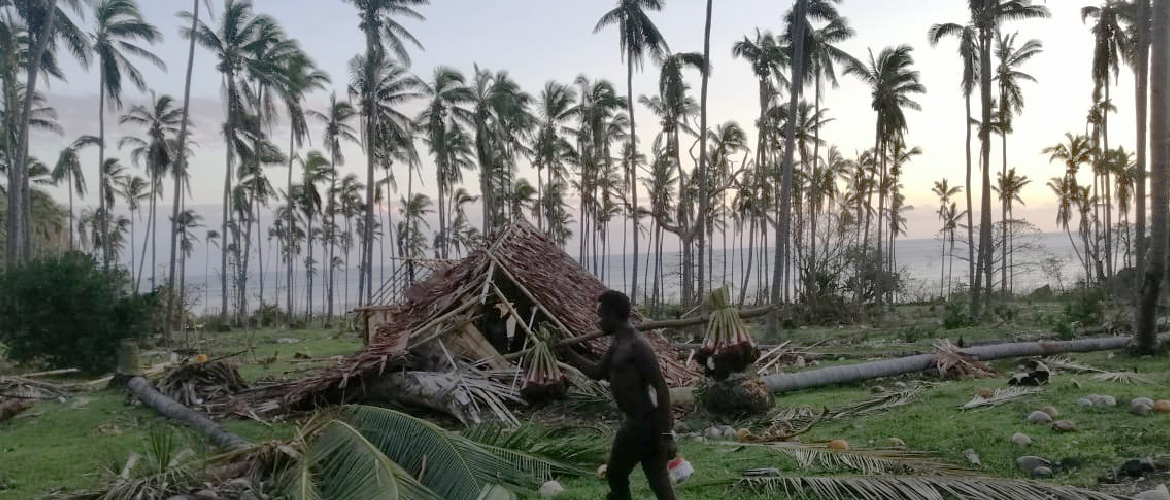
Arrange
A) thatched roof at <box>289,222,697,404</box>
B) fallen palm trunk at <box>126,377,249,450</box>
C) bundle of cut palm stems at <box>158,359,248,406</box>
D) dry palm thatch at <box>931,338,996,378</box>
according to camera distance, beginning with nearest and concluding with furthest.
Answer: fallen palm trunk at <box>126,377,249,450</box>
thatched roof at <box>289,222,697,404</box>
dry palm thatch at <box>931,338,996,378</box>
bundle of cut palm stems at <box>158,359,248,406</box>

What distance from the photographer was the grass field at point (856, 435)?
568 centimetres

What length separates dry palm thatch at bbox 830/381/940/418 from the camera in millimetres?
8188

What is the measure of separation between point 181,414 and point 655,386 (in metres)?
7.76

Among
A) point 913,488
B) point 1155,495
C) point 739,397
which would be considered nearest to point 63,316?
point 739,397

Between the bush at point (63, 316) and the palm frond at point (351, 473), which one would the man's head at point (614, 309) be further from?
the bush at point (63, 316)

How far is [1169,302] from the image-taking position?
18625 mm

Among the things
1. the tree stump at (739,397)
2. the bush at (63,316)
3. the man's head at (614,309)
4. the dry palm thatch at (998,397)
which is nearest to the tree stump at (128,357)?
the bush at (63,316)

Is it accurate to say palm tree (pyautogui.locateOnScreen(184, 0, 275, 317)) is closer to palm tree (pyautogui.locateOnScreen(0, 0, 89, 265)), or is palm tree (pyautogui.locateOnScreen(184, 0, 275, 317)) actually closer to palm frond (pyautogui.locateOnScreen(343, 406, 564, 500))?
palm tree (pyautogui.locateOnScreen(0, 0, 89, 265))

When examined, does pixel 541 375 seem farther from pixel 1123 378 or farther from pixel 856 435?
pixel 1123 378

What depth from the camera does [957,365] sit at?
10383 millimetres

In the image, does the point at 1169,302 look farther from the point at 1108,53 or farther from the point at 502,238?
the point at 502,238

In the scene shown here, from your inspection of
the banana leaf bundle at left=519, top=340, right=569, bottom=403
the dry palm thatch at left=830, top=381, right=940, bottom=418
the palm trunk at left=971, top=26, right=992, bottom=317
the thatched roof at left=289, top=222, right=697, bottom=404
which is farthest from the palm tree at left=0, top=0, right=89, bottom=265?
the palm trunk at left=971, top=26, right=992, bottom=317

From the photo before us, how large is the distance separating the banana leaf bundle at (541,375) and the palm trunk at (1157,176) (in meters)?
8.43

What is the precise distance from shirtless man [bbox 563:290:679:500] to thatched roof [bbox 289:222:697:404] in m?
5.38
